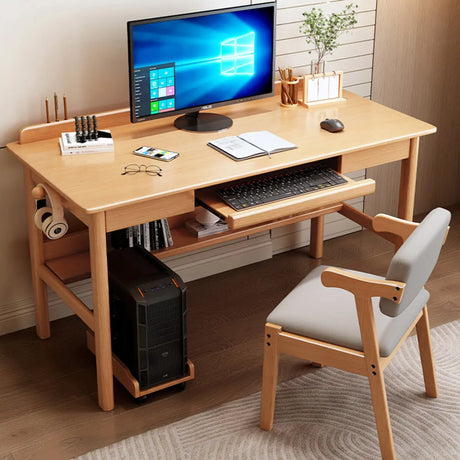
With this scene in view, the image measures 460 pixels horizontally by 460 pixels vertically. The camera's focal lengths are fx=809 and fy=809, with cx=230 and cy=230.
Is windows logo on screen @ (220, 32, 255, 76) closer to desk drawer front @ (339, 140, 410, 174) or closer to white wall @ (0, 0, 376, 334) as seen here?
white wall @ (0, 0, 376, 334)

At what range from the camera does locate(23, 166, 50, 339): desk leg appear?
2891 millimetres

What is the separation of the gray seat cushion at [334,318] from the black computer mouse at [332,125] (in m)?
0.69

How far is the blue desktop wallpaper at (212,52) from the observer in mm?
2795

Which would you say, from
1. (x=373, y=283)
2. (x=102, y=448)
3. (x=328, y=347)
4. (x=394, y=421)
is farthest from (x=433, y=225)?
(x=102, y=448)

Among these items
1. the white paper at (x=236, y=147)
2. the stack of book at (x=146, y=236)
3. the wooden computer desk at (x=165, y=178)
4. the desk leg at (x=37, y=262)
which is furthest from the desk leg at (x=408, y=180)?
the desk leg at (x=37, y=262)

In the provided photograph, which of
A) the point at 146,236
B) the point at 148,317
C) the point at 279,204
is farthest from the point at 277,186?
the point at 148,317

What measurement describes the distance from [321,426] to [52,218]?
3.68 ft

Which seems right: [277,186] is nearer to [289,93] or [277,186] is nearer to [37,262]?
[289,93]

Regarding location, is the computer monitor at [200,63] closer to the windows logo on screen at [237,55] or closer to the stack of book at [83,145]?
the windows logo on screen at [237,55]

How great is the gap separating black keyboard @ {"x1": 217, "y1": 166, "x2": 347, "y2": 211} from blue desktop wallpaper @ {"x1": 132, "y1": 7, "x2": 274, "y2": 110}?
1.29ft

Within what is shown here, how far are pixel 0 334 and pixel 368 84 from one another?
1942 mm

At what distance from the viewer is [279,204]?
2660mm

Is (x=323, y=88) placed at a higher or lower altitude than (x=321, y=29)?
lower

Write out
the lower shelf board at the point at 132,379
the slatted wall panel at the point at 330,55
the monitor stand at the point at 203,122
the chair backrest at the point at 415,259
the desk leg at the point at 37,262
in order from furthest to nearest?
the slatted wall panel at the point at 330,55 → the monitor stand at the point at 203,122 → the desk leg at the point at 37,262 → the lower shelf board at the point at 132,379 → the chair backrest at the point at 415,259
